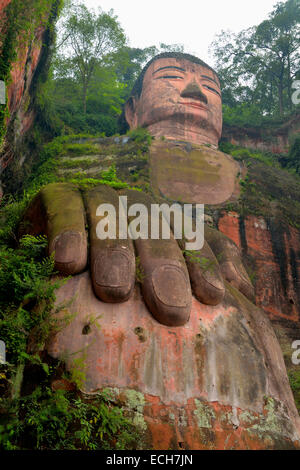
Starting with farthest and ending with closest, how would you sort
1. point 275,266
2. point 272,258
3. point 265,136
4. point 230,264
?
point 265,136
point 272,258
point 275,266
point 230,264

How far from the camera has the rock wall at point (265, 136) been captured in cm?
1479

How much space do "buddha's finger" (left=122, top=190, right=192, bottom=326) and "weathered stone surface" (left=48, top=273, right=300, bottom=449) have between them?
0.43 ft

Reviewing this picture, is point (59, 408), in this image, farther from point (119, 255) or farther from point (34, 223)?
point (34, 223)

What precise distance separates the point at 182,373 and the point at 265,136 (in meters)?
13.4

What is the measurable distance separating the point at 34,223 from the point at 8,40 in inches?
146

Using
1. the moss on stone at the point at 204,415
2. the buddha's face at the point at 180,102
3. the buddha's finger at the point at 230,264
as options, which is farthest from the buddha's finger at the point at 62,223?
the buddha's face at the point at 180,102

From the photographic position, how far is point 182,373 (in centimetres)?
Result: 344

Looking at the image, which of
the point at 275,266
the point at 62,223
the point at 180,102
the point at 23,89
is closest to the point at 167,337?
the point at 62,223

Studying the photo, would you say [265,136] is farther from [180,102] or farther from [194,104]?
[180,102]

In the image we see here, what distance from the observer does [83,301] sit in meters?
3.68

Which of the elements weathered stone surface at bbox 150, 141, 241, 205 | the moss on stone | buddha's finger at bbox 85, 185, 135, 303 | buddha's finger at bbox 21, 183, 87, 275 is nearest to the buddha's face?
weathered stone surface at bbox 150, 141, 241, 205

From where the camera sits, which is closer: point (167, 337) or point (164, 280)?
point (167, 337)

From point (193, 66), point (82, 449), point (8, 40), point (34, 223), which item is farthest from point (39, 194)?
point (193, 66)

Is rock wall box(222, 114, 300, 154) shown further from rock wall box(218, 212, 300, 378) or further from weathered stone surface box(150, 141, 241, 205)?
rock wall box(218, 212, 300, 378)
